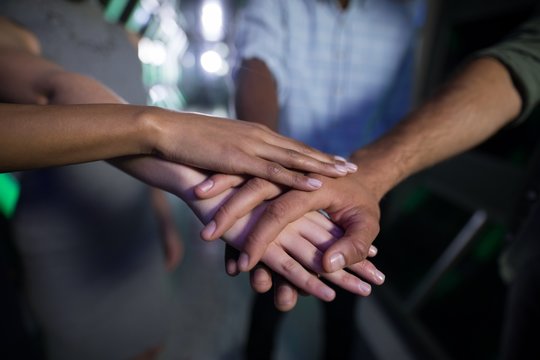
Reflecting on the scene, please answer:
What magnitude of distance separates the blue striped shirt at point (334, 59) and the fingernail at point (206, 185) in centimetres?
53

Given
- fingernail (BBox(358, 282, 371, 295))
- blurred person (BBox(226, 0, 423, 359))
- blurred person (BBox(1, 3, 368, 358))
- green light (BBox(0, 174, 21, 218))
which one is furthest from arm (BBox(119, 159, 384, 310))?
green light (BBox(0, 174, 21, 218))

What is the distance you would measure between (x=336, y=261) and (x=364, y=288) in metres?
0.08

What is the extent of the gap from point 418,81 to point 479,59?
1107 millimetres

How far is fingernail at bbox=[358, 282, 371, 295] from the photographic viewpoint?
46 cm

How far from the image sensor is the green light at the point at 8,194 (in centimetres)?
79

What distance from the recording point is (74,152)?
447 mm

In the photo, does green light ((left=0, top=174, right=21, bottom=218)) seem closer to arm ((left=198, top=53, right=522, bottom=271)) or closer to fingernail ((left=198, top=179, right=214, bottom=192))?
fingernail ((left=198, top=179, right=214, bottom=192))

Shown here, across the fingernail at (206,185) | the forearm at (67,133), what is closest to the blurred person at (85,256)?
A: the forearm at (67,133)

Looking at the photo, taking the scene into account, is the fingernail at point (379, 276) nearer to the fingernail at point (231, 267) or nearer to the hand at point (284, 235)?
the hand at point (284, 235)

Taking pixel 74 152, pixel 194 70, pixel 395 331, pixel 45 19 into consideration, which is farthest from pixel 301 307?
pixel 194 70

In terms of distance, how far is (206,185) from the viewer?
0.48m

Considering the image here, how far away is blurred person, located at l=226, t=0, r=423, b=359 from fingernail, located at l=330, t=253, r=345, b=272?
0.52 m

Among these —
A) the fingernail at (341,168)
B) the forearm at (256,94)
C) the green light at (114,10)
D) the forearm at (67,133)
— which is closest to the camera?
the forearm at (67,133)

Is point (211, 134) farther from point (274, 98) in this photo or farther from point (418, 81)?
point (418, 81)
